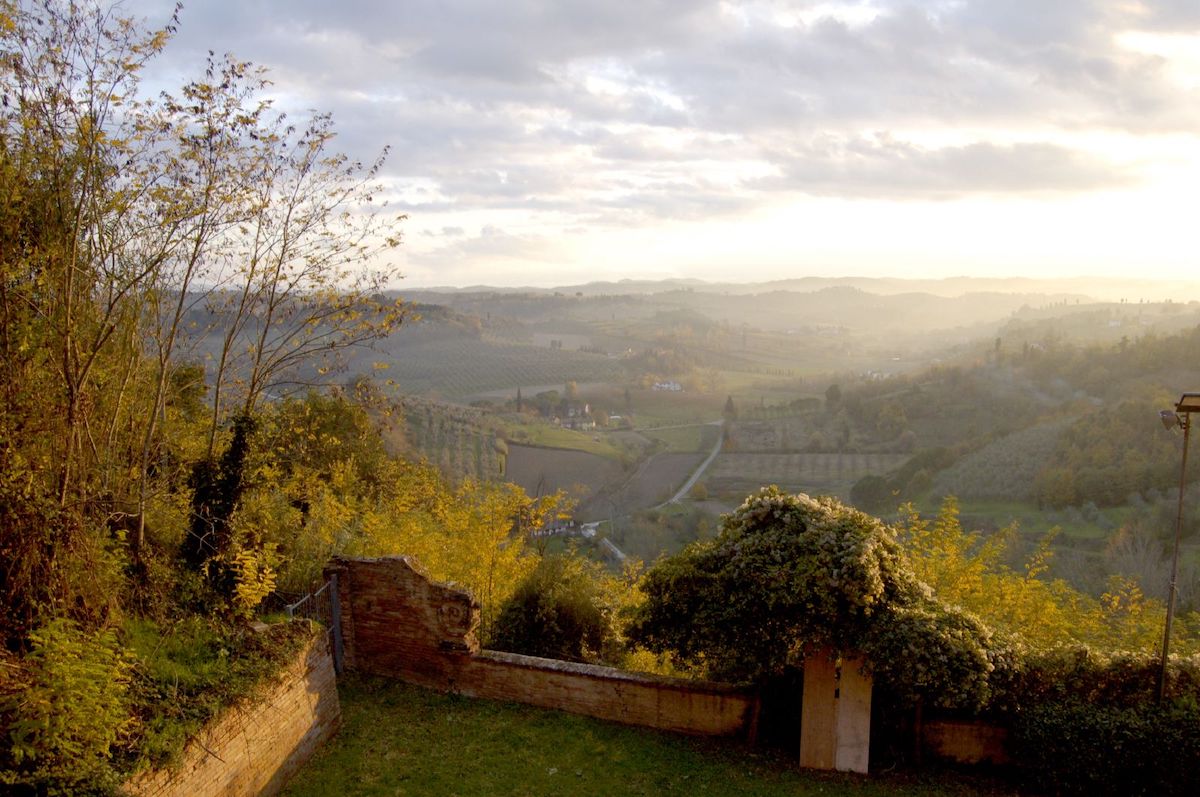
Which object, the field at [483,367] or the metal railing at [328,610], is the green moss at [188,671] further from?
the field at [483,367]

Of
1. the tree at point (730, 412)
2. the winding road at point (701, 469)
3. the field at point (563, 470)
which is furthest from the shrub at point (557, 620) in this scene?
the tree at point (730, 412)

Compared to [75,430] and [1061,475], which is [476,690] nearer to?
[75,430]

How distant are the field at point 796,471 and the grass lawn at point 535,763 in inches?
1560

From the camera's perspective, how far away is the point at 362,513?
52.0 feet

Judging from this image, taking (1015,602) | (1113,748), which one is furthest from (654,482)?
(1113,748)

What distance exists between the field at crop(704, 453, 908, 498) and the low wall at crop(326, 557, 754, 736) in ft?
129

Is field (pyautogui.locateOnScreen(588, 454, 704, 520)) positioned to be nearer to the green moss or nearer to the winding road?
the winding road

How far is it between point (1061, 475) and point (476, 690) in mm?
36347

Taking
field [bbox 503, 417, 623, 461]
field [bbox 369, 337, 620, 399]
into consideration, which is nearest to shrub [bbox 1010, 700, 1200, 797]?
field [bbox 503, 417, 623, 461]

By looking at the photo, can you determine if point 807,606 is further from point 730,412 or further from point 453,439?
point 730,412

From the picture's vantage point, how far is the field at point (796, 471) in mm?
49938

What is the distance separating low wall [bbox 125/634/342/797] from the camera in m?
6.75

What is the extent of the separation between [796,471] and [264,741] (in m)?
49.4

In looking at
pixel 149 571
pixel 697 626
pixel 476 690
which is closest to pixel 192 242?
pixel 149 571
